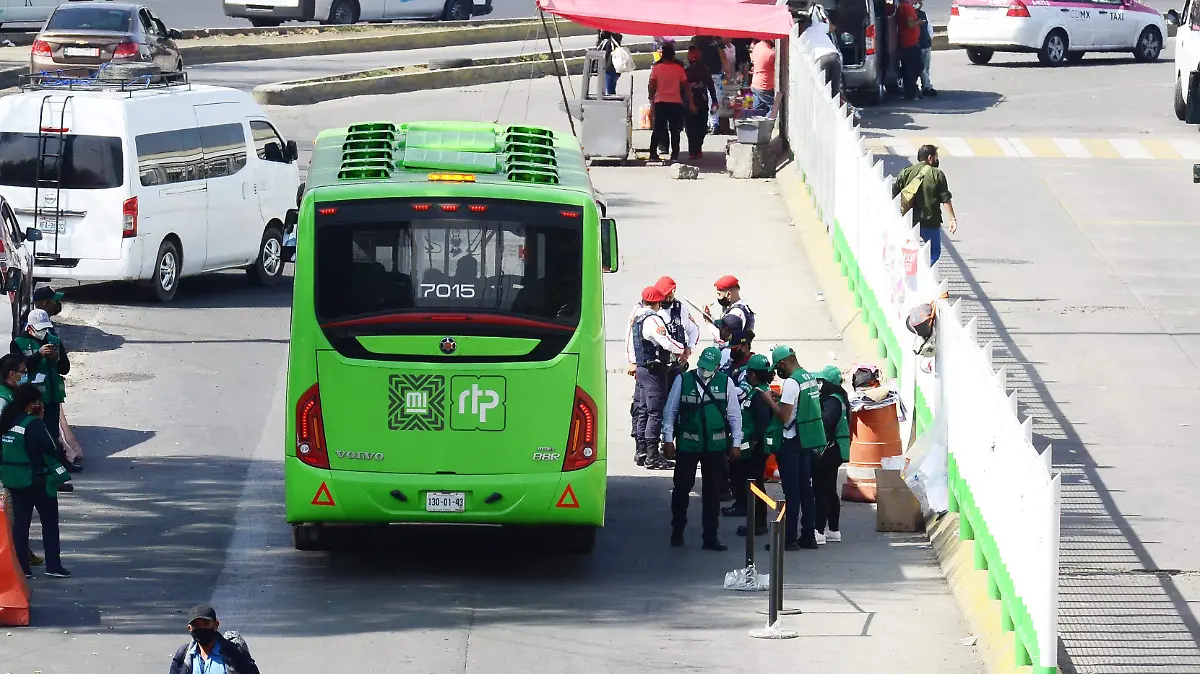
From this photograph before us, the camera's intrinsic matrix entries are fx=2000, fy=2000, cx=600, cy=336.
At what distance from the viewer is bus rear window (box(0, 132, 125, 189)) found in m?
21.5

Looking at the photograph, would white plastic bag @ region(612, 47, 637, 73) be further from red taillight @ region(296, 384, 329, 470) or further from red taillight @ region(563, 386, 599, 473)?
red taillight @ region(296, 384, 329, 470)

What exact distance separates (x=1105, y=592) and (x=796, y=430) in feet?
8.10

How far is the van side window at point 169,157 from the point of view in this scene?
71.4 feet

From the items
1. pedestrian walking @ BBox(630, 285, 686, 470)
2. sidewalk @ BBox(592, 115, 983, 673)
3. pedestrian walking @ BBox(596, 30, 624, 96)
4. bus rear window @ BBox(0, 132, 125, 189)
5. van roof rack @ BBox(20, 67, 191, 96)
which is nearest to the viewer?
sidewalk @ BBox(592, 115, 983, 673)

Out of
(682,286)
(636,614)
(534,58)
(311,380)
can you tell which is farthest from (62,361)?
(534,58)

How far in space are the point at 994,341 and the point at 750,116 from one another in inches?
467

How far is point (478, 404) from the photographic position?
510 inches

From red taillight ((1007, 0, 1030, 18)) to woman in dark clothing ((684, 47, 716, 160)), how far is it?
431 inches

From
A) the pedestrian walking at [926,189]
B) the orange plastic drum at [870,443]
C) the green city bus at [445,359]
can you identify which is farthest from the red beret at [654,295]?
the pedestrian walking at [926,189]

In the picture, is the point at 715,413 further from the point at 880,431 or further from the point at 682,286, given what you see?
the point at 682,286

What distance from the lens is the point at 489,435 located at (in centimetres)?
1296

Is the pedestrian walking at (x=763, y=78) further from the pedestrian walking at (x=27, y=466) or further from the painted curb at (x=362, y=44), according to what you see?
the pedestrian walking at (x=27, y=466)

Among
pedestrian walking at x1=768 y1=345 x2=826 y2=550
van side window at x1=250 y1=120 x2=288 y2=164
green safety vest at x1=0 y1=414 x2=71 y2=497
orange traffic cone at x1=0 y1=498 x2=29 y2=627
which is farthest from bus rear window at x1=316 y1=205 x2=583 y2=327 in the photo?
van side window at x1=250 y1=120 x2=288 y2=164

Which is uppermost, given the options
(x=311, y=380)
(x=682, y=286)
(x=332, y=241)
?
(x=332, y=241)
